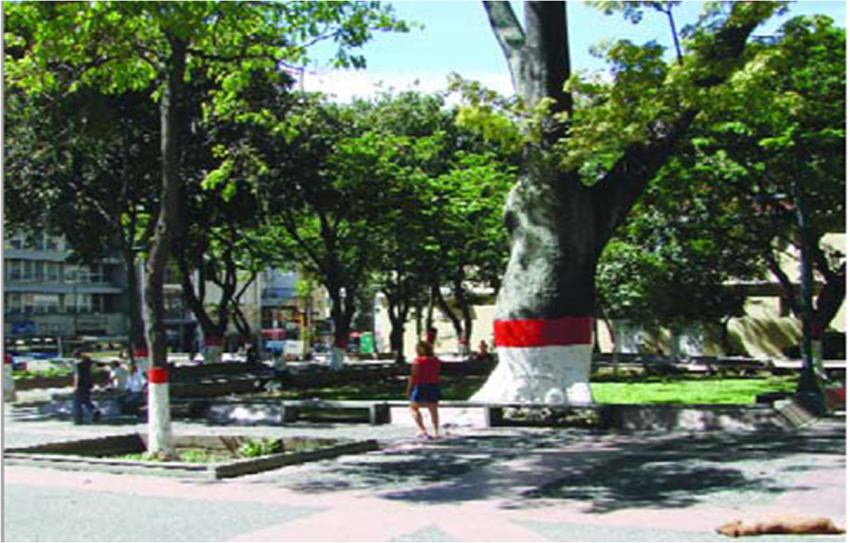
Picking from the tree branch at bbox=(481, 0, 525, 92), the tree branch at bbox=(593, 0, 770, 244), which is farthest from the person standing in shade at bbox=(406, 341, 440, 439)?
the tree branch at bbox=(481, 0, 525, 92)

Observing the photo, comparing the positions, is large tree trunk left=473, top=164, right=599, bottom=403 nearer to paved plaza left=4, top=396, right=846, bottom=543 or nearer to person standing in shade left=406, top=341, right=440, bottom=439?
person standing in shade left=406, top=341, right=440, bottom=439

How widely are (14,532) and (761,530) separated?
6.05 metres

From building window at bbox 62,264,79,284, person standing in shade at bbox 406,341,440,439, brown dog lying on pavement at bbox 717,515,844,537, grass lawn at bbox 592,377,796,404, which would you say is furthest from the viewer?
building window at bbox 62,264,79,284

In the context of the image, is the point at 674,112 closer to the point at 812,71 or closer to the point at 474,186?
the point at 812,71

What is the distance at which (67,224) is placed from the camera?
81.9 feet

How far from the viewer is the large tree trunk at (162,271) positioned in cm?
1253

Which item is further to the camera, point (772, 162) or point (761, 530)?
point (772, 162)

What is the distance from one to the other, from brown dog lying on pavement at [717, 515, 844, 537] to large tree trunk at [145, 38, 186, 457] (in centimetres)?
750

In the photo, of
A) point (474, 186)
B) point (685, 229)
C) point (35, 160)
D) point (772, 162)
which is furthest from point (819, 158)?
point (35, 160)

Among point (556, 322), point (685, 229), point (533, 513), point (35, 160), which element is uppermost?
point (35, 160)

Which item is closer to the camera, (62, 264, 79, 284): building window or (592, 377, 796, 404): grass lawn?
(592, 377, 796, 404): grass lawn

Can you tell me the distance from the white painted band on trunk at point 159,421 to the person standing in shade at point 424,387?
371 centimetres

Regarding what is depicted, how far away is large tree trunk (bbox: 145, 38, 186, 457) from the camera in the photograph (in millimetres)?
12531

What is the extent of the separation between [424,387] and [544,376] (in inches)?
104
